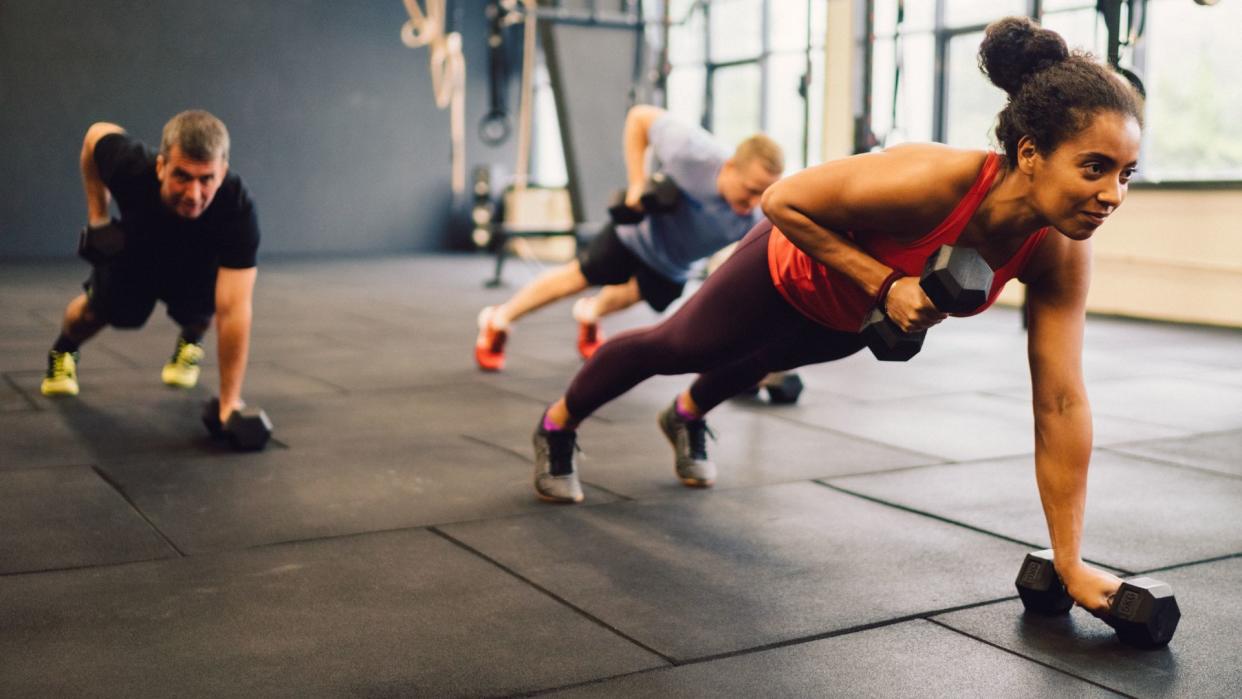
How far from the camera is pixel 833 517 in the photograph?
101 inches

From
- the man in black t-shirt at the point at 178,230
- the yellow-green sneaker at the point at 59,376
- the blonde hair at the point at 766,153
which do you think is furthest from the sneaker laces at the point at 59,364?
the blonde hair at the point at 766,153

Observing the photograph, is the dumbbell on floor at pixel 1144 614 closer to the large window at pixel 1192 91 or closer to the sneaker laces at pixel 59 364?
the sneaker laces at pixel 59 364

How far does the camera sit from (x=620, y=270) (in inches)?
166

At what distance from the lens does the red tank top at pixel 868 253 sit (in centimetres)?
175

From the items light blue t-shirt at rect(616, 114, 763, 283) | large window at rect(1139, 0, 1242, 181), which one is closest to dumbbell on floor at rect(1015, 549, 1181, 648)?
light blue t-shirt at rect(616, 114, 763, 283)

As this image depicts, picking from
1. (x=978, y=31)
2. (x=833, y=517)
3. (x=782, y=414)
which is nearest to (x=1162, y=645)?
(x=833, y=517)

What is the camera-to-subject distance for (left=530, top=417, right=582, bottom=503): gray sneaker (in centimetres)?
264

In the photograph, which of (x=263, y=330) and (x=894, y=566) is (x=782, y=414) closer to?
(x=894, y=566)

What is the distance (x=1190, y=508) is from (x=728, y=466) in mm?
1061

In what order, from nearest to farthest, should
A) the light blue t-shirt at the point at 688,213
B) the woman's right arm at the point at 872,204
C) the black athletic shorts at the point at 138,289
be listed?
the woman's right arm at the point at 872,204 < the black athletic shorts at the point at 138,289 < the light blue t-shirt at the point at 688,213

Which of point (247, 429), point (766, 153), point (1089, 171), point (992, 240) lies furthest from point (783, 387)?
point (1089, 171)

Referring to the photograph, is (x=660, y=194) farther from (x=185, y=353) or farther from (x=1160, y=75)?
(x=1160, y=75)

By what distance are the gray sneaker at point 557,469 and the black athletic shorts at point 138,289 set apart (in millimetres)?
1373

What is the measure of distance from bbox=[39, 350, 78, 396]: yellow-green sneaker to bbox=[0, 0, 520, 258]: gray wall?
25.6 ft
